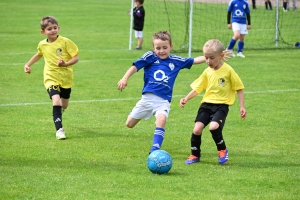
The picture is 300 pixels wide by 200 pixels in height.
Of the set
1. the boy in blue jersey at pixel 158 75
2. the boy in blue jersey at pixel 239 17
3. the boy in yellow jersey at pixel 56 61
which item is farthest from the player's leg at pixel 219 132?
the boy in blue jersey at pixel 239 17

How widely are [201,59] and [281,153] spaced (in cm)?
167

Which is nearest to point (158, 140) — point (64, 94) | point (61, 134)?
point (61, 134)

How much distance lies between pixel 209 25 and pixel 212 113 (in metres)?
19.4

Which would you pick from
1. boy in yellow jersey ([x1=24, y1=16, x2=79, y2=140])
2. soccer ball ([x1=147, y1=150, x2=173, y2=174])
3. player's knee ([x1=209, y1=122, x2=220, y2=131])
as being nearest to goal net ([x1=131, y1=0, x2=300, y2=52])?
boy in yellow jersey ([x1=24, y1=16, x2=79, y2=140])

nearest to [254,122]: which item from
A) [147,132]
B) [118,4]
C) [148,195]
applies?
[147,132]

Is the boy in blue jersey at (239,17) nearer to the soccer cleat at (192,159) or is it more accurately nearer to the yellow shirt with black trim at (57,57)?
the yellow shirt with black trim at (57,57)

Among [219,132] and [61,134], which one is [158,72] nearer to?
[219,132]

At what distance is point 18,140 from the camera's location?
9.63 m

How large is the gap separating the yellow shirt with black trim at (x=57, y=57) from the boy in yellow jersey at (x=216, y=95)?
2.58 m

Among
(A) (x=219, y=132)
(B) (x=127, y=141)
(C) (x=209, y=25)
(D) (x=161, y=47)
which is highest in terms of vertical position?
(D) (x=161, y=47)

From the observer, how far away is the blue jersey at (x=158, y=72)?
8.78 metres

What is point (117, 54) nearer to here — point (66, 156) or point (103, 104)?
point (103, 104)

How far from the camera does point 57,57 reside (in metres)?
10.3

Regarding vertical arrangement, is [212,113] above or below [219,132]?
above
